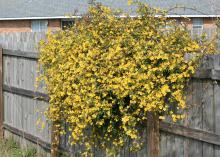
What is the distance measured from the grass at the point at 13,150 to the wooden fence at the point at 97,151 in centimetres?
13

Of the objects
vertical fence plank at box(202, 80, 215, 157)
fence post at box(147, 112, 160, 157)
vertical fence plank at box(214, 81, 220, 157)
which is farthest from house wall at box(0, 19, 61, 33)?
vertical fence plank at box(214, 81, 220, 157)

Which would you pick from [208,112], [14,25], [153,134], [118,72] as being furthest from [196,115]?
[14,25]

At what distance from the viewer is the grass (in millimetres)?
7994

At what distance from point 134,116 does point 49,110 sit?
1569 millimetres

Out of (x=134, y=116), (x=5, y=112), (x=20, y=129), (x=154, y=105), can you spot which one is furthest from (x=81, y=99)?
(x=5, y=112)

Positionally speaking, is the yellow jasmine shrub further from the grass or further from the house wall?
the house wall

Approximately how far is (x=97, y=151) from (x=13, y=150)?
8.54 feet

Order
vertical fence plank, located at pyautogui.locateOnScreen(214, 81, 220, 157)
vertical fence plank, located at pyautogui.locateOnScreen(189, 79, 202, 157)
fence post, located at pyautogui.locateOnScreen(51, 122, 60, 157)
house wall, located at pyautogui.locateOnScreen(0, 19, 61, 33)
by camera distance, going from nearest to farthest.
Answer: vertical fence plank, located at pyautogui.locateOnScreen(214, 81, 220, 157) < vertical fence plank, located at pyautogui.locateOnScreen(189, 79, 202, 157) < fence post, located at pyautogui.locateOnScreen(51, 122, 60, 157) < house wall, located at pyautogui.locateOnScreen(0, 19, 61, 33)

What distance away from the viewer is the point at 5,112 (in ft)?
30.5

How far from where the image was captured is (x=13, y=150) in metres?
8.43

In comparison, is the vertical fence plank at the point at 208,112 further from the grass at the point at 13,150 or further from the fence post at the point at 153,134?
the grass at the point at 13,150

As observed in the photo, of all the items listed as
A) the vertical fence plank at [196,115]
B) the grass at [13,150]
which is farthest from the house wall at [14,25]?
the vertical fence plank at [196,115]

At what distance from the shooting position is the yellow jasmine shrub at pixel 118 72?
4.80 m

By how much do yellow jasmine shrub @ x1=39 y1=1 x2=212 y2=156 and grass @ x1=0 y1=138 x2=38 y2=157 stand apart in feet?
6.61
